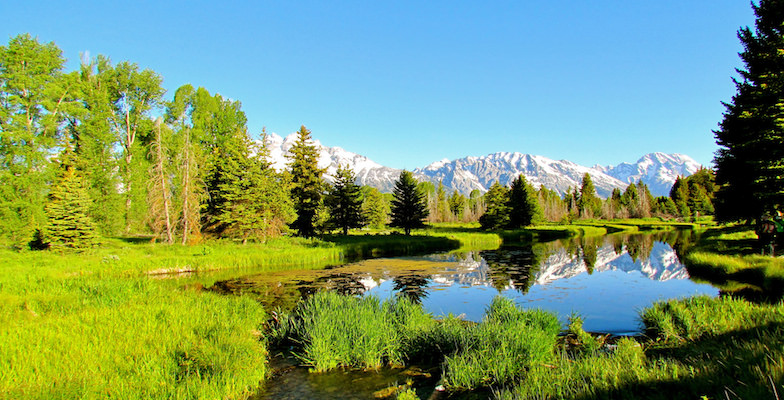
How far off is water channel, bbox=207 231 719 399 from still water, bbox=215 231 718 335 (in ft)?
0.11

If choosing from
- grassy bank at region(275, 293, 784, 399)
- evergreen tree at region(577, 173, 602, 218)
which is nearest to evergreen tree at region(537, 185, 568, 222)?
evergreen tree at region(577, 173, 602, 218)

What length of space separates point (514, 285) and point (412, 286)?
5011 millimetres

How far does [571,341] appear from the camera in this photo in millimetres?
8922

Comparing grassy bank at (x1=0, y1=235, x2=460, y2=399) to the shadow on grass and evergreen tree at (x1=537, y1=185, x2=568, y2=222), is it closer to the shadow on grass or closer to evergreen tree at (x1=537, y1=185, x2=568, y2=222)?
the shadow on grass

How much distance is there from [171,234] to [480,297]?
82.3 ft

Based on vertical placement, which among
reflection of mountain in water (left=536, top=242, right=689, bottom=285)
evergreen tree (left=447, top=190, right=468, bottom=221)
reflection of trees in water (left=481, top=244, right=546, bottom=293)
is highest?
evergreen tree (left=447, top=190, right=468, bottom=221)

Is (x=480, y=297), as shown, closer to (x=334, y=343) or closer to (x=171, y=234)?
(x=334, y=343)

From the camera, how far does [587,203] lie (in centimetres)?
10756

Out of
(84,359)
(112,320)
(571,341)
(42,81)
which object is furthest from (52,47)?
(571,341)

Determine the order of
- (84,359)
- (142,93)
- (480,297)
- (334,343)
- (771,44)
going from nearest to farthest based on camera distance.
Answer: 1. (84,359)
2. (334,343)
3. (480,297)
4. (771,44)
5. (142,93)

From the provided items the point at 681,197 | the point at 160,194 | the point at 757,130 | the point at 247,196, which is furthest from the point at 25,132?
the point at 681,197

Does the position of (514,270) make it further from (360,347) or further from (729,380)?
(729,380)

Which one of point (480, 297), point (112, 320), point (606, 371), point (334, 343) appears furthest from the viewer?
point (480, 297)

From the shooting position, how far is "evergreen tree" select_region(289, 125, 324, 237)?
136 feet
